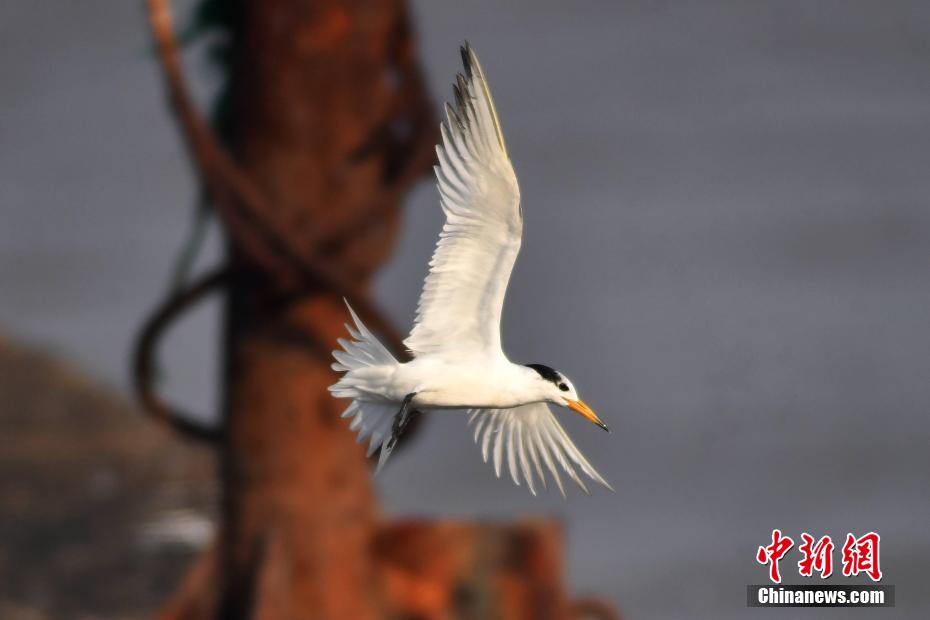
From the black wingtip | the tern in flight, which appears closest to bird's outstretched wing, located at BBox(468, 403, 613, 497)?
the tern in flight

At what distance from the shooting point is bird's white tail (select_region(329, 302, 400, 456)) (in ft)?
15.5

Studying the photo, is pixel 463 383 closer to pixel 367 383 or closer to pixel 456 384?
pixel 456 384

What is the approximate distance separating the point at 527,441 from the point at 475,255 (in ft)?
2.73

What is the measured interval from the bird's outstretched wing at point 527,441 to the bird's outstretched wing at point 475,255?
1.86 ft

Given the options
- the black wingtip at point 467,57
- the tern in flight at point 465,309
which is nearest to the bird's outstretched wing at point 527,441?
the tern in flight at point 465,309

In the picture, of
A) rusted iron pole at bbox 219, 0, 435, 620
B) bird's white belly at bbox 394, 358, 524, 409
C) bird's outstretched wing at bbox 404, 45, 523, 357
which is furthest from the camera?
rusted iron pole at bbox 219, 0, 435, 620

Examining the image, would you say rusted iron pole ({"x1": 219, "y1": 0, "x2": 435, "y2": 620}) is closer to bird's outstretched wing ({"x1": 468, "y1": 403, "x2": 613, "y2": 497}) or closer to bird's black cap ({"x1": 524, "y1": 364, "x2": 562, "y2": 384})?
bird's outstretched wing ({"x1": 468, "y1": 403, "x2": 613, "y2": 497})

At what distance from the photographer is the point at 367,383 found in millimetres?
4738

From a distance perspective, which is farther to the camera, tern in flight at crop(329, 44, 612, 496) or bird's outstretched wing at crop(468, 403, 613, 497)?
bird's outstretched wing at crop(468, 403, 613, 497)

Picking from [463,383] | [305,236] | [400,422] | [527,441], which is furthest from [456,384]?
[305,236]

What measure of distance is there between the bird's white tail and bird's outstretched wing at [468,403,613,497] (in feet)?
1.33

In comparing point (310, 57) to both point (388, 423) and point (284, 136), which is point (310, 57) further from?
point (388, 423)

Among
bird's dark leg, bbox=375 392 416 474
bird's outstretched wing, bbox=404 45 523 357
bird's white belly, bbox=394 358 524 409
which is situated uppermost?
bird's outstretched wing, bbox=404 45 523 357

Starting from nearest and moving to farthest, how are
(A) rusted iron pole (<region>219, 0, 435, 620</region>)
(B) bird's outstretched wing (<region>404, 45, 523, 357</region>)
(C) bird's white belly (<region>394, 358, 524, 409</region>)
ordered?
(C) bird's white belly (<region>394, 358, 524, 409</region>)
(B) bird's outstretched wing (<region>404, 45, 523, 357</region>)
(A) rusted iron pole (<region>219, 0, 435, 620</region>)
